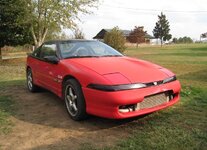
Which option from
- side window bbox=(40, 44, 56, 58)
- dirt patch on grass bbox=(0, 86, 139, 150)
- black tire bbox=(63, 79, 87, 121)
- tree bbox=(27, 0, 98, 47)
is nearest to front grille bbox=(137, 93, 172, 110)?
dirt patch on grass bbox=(0, 86, 139, 150)

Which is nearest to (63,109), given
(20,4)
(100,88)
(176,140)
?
(100,88)

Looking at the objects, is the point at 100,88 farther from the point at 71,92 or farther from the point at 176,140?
the point at 176,140

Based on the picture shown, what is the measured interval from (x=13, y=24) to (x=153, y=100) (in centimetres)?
1597

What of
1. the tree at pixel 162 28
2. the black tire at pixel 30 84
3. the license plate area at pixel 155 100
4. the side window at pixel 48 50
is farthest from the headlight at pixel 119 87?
the tree at pixel 162 28

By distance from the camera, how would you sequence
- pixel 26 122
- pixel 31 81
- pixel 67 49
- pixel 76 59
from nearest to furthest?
pixel 26 122
pixel 76 59
pixel 67 49
pixel 31 81

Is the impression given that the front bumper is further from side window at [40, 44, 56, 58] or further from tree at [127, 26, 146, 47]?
tree at [127, 26, 146, 47]

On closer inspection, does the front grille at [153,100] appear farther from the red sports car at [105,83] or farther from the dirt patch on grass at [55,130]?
the dirt patch on grass at [55,130]

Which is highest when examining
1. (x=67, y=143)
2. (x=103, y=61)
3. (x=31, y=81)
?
(x=103, y=61)

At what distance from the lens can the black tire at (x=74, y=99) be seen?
440 centimetres

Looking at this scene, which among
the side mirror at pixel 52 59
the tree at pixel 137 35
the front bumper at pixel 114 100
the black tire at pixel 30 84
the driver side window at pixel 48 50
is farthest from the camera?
the tree at pixel 137 35

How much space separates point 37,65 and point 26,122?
1929 millimetres

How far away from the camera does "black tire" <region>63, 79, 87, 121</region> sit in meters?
→ 4.40

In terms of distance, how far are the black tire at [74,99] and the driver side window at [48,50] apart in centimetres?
107

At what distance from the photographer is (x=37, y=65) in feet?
20.9
